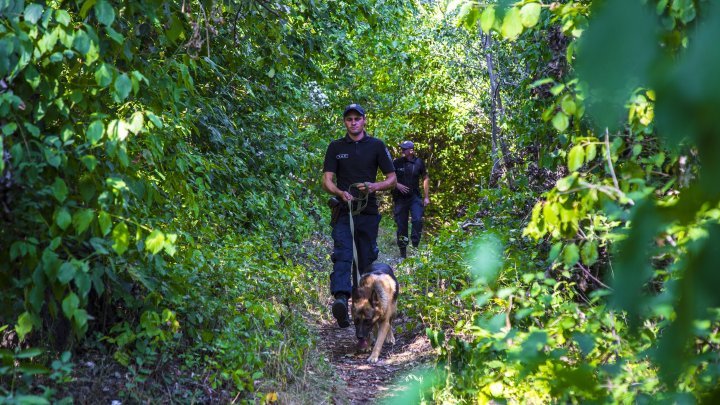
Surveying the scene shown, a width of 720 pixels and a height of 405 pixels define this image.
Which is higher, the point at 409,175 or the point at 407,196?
the point at 409,175

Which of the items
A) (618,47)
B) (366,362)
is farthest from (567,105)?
(366,362)

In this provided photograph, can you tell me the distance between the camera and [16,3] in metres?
2.89

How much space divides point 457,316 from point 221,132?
10.9 feet

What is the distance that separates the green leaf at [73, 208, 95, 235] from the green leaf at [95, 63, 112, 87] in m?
0.53

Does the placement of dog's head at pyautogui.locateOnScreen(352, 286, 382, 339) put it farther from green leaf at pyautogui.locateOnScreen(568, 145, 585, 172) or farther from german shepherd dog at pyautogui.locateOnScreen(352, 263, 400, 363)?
green leaf at pyautogui.locateOnScreen(568, 145, 585, 172)

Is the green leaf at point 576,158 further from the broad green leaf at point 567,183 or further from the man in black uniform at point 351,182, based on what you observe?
the man in black uniform at point 351,182

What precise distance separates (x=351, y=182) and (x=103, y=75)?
421 centimetres

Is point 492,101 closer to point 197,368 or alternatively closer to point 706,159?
point 197,368

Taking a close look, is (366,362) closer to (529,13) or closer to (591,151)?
(591,151)

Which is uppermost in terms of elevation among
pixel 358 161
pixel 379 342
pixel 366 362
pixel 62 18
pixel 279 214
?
pixel 62 18

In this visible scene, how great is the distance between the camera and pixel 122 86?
2.93m

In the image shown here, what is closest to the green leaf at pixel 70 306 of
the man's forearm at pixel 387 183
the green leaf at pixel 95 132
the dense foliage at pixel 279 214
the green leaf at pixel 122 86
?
the dense foliage at pixel 279 214

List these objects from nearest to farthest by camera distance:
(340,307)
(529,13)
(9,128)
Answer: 1. (529,13)
2. (9,128)
3. (340,307)

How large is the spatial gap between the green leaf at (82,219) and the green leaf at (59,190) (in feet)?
0.29
